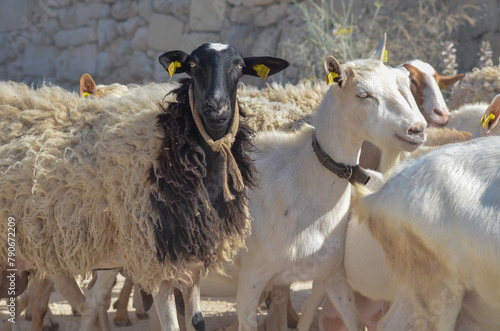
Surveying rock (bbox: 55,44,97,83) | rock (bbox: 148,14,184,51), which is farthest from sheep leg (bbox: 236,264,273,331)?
rock (bbox: 55,44,97,83)

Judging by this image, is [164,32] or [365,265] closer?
[365,265]

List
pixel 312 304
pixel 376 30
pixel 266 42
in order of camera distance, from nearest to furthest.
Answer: pixel 312 304, pixel 376 30, pixel 266 42

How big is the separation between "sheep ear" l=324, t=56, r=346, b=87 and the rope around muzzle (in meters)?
0.58

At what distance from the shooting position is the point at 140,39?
1221cm

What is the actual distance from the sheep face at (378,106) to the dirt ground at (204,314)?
2201 mm

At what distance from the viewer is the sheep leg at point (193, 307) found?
3.98 meters

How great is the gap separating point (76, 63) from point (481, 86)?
8608 millimetres

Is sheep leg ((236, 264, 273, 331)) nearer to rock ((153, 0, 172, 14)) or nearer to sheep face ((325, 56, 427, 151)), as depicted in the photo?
sheep face ((325, 56, 427, 151))

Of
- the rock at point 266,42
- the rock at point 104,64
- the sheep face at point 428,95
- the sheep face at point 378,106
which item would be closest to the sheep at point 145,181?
the sheep face at point 378,106

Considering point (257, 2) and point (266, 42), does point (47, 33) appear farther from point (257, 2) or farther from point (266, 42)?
point (266, 42)

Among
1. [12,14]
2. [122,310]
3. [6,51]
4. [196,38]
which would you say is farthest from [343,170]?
[6,51]

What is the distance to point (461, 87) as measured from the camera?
680 cm

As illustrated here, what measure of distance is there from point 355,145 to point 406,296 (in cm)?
111

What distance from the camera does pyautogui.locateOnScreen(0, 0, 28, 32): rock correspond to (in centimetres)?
1329
